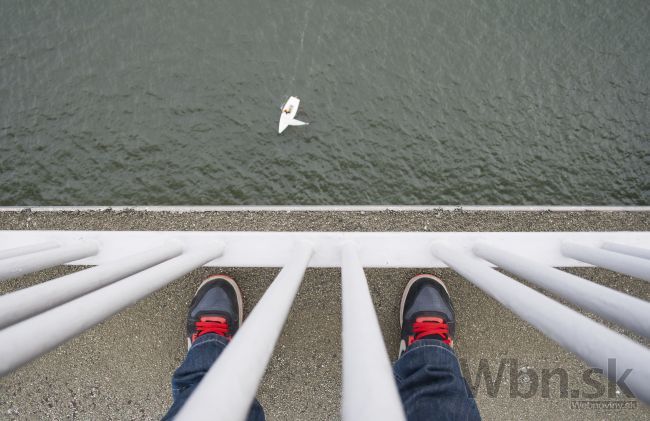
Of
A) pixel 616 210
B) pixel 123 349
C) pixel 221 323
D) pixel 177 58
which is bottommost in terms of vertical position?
pixel 123 349

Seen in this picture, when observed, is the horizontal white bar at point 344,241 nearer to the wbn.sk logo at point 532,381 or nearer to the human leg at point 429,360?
the human leg at point 429,360

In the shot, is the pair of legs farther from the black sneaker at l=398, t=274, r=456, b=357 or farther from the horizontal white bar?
the horizontal white bar

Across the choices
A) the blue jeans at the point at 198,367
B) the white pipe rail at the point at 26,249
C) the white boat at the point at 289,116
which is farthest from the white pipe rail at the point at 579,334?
the white boat at the point at 289,116

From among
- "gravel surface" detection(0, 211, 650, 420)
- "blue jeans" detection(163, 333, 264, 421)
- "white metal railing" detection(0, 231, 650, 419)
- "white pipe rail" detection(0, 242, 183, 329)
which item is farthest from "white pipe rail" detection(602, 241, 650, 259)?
"white pipe rail" detection(0, 242, 183, 329)

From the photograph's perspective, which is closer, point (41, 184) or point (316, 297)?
point (316, 297)

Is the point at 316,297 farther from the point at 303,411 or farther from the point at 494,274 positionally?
the point at 494,274

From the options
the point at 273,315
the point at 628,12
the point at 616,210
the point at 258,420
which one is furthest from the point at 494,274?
the point at 628,12

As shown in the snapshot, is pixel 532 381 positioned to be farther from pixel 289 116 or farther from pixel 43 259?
pixel 289 116

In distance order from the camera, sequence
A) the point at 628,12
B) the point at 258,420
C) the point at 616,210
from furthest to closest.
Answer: the point at 628,12, the point at 616,210, the point at 258,420
